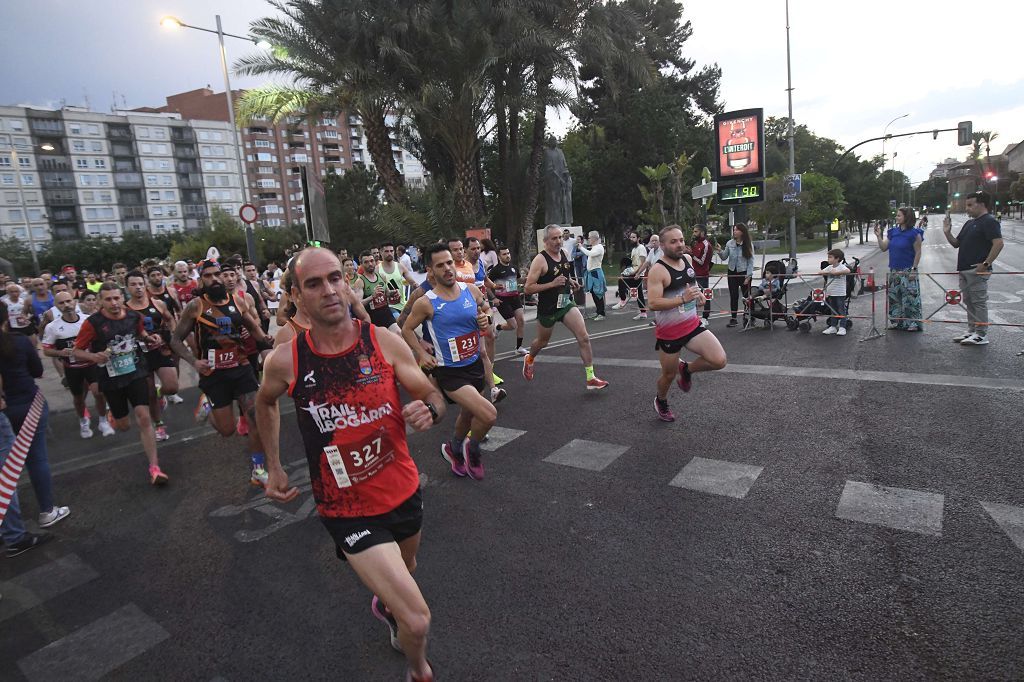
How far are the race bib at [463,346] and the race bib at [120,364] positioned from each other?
3.21 meters

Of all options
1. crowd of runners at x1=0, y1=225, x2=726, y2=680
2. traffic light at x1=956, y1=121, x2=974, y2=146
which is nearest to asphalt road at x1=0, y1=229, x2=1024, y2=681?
crowd of runners at x1=0, y1=225, x2=726, y2=680

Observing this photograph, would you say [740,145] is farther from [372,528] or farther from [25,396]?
[372,528]

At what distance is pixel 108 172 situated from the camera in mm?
84188

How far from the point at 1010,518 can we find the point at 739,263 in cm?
844

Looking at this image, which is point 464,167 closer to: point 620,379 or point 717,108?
Answer: point 620,379

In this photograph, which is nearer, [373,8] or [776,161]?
[373,8]

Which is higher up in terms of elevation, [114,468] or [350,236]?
[350,236]

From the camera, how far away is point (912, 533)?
11.7 feet

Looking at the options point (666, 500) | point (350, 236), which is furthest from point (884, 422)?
point (350, 236)

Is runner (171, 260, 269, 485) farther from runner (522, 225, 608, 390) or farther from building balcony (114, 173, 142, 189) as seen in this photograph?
building balcony (114, 173, 142, 189)

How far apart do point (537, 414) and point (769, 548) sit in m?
3.43

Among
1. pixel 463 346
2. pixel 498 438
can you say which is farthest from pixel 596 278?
pixel 463 346

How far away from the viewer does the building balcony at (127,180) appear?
85.2 m

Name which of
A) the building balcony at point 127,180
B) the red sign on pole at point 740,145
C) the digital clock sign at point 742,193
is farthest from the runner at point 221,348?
the building balcony at point 127,180
